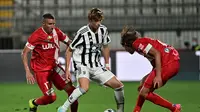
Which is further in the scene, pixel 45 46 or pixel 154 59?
pixel 45 46

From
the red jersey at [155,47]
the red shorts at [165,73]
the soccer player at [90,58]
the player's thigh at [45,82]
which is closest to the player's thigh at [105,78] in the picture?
the soccer player at [90,58]

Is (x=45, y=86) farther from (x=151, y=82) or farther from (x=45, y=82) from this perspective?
(x=151, y=82)

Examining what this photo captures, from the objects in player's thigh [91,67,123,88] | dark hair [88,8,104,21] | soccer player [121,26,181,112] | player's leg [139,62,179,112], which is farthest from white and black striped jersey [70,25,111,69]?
player's leg [139,62,179,112]

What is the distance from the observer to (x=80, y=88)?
8383mm

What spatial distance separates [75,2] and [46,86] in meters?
13.6

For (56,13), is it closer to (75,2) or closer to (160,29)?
(75,2)

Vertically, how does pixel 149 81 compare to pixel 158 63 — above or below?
below

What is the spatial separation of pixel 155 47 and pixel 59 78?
1850 millimetres

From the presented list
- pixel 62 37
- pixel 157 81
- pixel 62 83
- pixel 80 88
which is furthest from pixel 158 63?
pixel 62 37

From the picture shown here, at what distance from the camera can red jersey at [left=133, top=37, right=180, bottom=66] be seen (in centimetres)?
826

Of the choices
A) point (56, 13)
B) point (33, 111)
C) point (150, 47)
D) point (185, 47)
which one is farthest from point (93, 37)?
point (56, 13)

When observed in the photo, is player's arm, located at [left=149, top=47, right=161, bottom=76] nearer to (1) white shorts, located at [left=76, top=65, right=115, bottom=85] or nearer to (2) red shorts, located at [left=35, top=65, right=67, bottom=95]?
(1) white shorts, located at [left=76, top=65, right=115, bottom=85]

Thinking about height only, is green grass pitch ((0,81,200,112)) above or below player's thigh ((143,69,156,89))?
below

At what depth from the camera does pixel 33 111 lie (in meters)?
9.62
